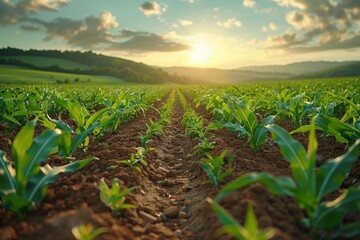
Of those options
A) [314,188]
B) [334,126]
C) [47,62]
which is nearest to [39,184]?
[314,188]

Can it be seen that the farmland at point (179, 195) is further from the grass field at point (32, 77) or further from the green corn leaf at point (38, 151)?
the grass field at point (32, 77)

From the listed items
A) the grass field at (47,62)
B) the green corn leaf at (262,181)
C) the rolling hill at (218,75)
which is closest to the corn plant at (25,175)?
the green corn leaf at (262,181)

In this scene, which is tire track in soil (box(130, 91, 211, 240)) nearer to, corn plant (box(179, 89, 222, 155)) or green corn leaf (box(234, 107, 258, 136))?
corn plant (box(179, 89, 222, 155))

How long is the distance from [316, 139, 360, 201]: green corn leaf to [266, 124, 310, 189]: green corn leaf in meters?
0.12

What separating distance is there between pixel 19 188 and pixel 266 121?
280 centimetres

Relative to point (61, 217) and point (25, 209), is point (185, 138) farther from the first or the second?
point (61, 217)

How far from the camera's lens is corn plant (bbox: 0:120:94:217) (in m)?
2.20

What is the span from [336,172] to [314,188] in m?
0.22

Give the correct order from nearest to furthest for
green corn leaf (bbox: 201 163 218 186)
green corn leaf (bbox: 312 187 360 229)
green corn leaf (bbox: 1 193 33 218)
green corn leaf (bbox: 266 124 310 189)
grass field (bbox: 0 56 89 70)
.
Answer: green corn leaf (bbox: 312 187 360 229) → green corn leaf (bbox: 266 124 310 189) → green corn leaf (bbox: 1 193 33 218) → green corn leaf (bbox: 201 163 218 186) → grass field (bbox: 0 56 89 70)

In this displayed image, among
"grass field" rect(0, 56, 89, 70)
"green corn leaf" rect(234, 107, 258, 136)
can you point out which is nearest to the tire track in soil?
"green corn leaf" rect(234, 107, 258, 136)

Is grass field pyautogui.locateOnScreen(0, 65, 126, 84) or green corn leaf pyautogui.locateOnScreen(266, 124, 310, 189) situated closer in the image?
green corn leaf pyautogui.locateOnScreen(266, 124, 310, 189)

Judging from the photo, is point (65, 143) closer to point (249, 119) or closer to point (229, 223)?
point (249, 119)

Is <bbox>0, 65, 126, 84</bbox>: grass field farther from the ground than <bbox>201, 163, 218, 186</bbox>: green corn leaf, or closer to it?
farther from the ground

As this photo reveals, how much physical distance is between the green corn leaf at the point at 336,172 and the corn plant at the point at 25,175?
1863mm
